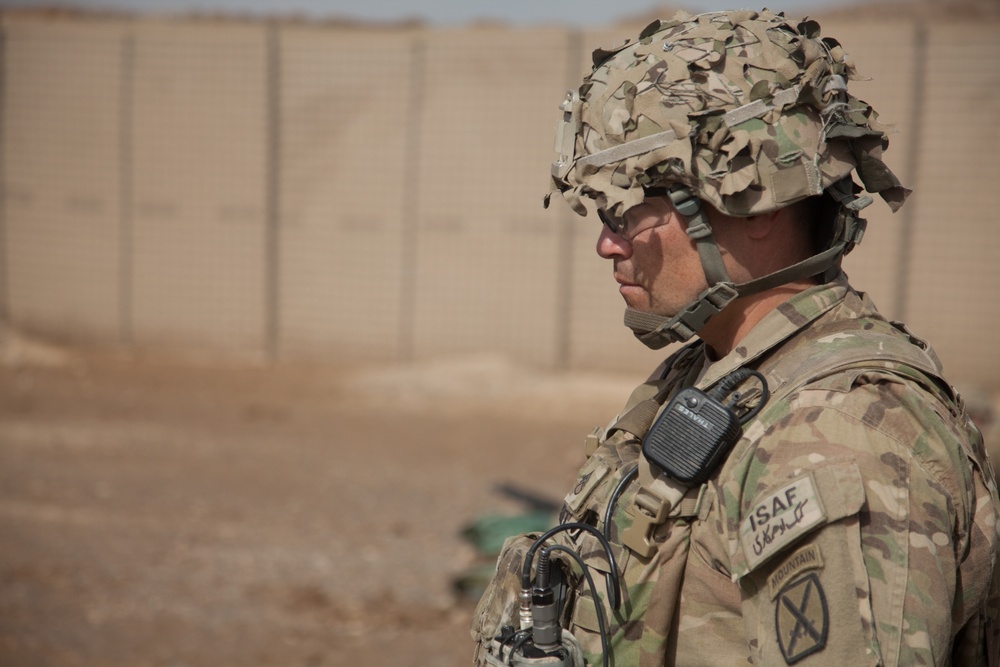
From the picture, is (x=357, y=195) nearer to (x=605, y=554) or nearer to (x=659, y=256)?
(x=659, y=256)

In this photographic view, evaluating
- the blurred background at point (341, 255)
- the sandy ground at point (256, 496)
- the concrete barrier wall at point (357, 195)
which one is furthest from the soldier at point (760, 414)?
the concrete barrier wall at point (357, 195)

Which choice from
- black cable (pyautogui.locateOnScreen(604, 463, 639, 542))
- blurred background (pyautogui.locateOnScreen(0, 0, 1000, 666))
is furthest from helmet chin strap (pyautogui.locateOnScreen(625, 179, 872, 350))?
blurred background (pyautogui.locateOnScreen(0, 0, 1000, 666))

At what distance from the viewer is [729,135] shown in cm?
174

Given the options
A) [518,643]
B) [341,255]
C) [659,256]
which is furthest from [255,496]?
[659,256]

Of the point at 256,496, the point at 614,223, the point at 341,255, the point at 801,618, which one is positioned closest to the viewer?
the point at 801,618

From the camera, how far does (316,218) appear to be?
1064 centimetres

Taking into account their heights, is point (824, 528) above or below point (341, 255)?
above

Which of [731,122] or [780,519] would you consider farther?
[731,122]

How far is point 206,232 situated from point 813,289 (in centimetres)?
990

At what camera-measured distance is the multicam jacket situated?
4.60 feet

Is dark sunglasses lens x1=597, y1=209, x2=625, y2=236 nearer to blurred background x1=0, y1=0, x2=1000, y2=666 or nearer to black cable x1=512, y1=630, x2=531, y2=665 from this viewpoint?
black cable x1=512, y1=630, x2=531, y2=665

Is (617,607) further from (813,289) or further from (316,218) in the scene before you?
(316,218)

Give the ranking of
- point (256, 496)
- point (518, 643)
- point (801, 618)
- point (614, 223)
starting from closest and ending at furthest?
point (801, 618) → point (518, 643) → point (614, 223) → point (256, 496)

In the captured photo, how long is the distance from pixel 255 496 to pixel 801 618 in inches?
219
